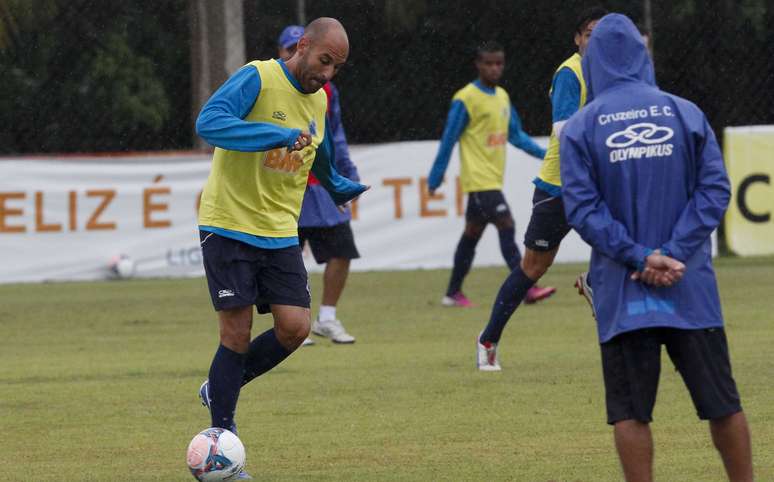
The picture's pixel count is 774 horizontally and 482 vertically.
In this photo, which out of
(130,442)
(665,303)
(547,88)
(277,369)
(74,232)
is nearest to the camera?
(665,303)

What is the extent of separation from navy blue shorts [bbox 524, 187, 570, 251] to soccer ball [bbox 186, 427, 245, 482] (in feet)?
10.5

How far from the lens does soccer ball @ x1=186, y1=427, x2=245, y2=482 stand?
593cm

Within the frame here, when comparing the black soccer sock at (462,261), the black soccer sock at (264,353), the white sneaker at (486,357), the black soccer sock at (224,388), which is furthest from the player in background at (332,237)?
the black soccer sock at (224,388)

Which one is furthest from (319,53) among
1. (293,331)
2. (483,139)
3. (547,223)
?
(483,139)

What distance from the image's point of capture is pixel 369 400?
319 inches

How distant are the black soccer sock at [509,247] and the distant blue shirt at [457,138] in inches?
27.0

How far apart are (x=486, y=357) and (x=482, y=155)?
4.52m

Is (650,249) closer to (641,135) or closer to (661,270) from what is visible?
(661,270)

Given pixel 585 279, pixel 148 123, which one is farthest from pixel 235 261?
pixel 148 123

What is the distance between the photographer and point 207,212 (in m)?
6.55

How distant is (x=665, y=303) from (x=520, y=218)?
12001 mm

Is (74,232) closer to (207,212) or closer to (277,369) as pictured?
(277,369)

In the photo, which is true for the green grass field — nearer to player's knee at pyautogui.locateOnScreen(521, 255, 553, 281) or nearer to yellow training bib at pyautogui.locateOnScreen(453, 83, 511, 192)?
player's knee at pyautogui.locateOnScreen(521, 255, 553, 281)

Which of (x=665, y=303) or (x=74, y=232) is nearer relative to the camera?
(x=665, y=303)
